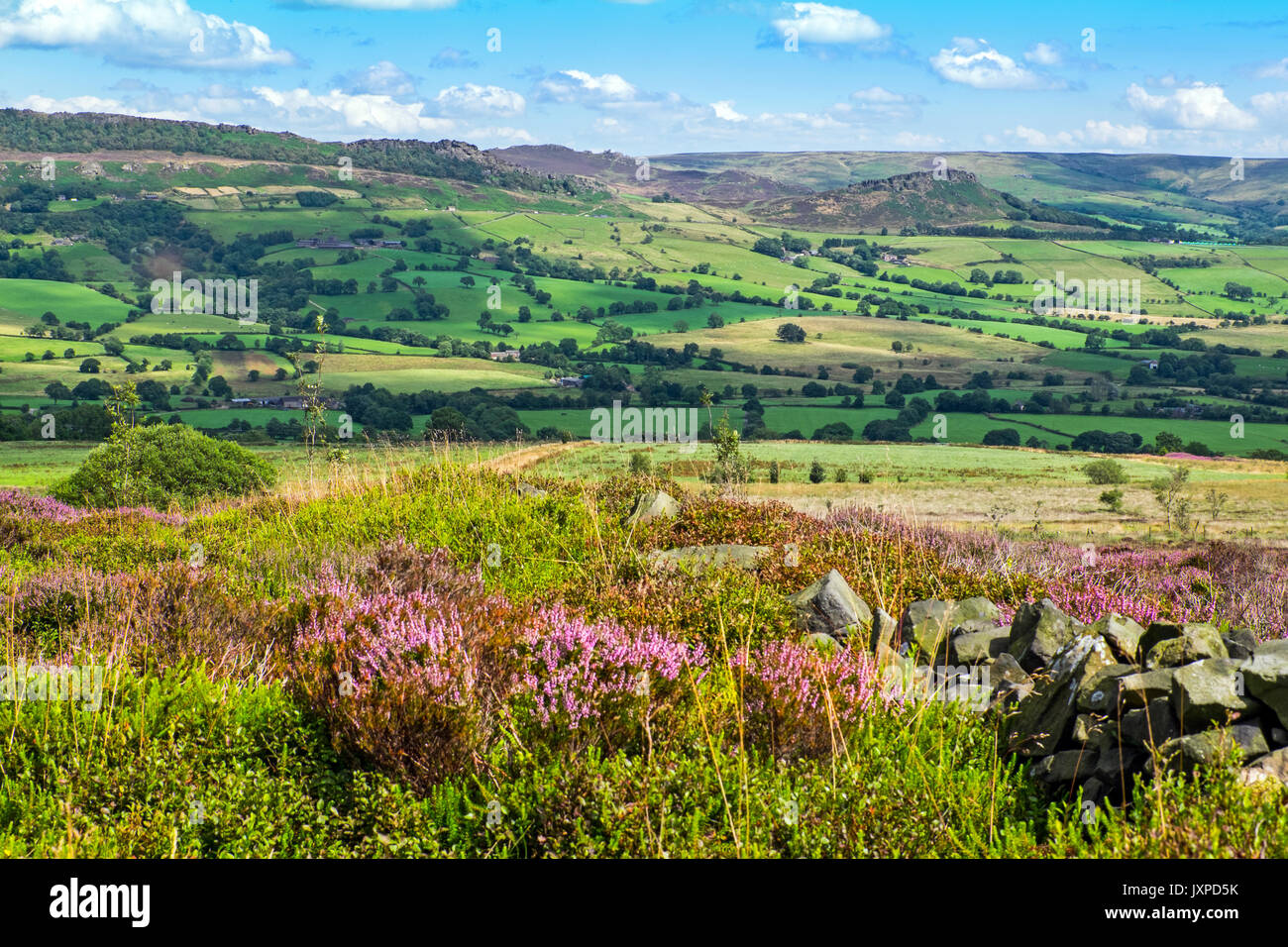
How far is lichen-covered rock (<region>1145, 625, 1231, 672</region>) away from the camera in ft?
19.5

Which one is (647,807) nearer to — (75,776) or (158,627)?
(75,776)

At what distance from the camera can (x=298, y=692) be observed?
5879 millimetres

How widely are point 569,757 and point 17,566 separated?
7.77 m

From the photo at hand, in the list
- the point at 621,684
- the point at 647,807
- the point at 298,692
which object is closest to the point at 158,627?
the point at 298,692

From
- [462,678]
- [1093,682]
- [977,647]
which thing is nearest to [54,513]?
[462,678]

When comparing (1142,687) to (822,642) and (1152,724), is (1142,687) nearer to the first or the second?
(1152,724)

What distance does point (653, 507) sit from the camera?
1199 centimetres

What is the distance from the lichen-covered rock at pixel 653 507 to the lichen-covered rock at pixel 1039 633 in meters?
4.66

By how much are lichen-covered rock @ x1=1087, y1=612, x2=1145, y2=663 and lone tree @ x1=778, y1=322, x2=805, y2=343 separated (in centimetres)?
15484

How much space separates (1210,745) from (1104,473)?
4078 cm

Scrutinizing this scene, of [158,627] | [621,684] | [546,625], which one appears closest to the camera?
[621,684]

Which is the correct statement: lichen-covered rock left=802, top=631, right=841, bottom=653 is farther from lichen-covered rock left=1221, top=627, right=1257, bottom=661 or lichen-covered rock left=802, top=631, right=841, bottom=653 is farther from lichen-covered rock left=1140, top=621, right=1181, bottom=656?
lichen-covered rock left=1221, top=627, right=1257, bottom=661

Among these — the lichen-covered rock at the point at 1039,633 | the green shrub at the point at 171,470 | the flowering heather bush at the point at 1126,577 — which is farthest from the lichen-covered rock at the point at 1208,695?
the green shrub at the point at 171,470

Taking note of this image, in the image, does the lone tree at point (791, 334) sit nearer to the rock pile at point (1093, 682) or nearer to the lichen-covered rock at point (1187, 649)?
the rock pile at point (1093, 682)
